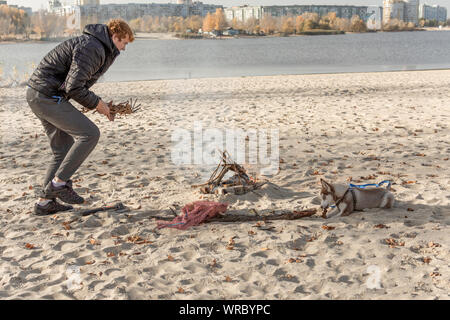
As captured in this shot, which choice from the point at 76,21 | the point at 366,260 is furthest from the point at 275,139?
the point at 76,21

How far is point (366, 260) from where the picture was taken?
3.58 meters

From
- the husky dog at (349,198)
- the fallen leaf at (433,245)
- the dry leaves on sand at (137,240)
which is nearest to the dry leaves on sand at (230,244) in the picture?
the dry leaves on sand at (137,240)

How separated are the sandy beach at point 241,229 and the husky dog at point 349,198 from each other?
0.34ft

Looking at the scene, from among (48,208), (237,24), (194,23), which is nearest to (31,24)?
(194,23)

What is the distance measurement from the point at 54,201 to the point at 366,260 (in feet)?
9.71

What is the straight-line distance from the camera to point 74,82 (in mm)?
3973

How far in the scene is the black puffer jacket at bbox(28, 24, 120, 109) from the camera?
13.1 feet

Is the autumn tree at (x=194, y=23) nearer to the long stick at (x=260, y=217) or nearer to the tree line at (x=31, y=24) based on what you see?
the tree line at (x=31, y=24)

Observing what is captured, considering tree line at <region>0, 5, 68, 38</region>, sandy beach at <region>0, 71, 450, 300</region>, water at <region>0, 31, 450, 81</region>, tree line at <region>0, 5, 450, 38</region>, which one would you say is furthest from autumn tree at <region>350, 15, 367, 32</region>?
sandy beach at <region>0, 71, 450, 300</region>

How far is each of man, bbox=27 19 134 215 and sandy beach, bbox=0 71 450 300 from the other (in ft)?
2.50

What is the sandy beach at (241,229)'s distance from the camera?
129 inches

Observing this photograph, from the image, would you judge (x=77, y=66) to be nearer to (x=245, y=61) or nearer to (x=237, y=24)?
(x=245, y=61)

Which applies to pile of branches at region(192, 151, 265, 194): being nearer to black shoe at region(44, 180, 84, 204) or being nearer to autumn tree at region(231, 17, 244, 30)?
black shoe at region(44, 180, 84, 204)
